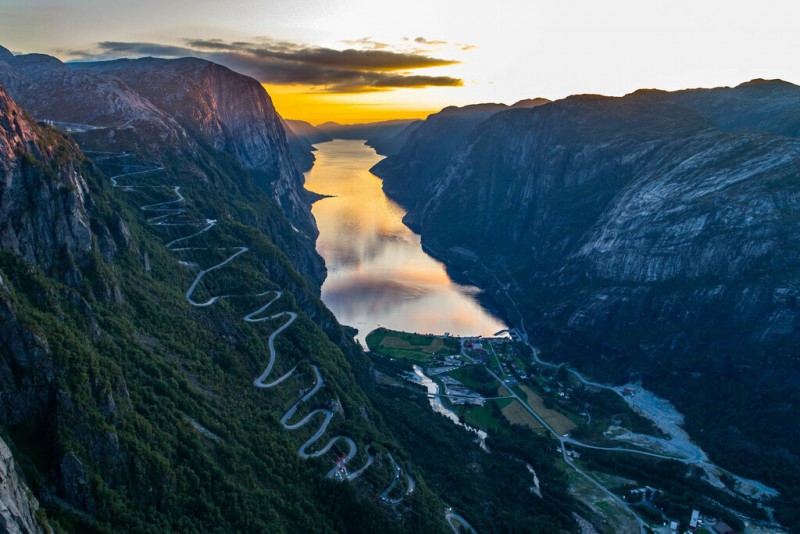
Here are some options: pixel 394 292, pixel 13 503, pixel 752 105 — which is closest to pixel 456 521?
pixel 13 503

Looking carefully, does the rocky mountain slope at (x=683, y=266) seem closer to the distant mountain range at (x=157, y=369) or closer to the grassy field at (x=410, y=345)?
the grassy field at (x=410, y=345)

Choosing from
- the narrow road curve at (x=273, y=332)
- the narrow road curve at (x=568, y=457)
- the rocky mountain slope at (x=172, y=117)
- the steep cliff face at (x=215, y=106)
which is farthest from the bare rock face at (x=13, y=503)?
the steep cliff face at (x=215, y=106)

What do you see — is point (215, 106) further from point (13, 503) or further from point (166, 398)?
point (13, 503)

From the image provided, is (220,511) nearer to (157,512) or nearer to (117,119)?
(157,512)

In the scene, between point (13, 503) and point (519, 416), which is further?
point (519, 416)

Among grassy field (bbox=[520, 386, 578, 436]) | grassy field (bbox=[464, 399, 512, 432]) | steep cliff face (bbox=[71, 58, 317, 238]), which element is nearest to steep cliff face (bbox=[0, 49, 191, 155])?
steep cliff face (bbox=[71, 58, 317, 238])
